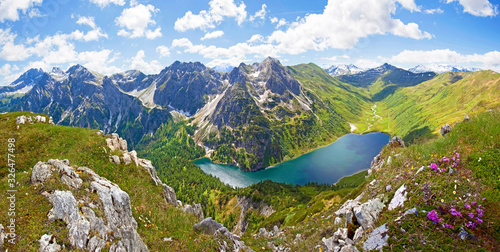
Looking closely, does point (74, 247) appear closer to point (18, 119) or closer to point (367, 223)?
point (367, 223)

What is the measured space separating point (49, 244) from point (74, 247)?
4.55 feet

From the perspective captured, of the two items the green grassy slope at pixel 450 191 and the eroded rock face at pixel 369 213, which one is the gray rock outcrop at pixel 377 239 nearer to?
the green grassy slope at pixel 450 191

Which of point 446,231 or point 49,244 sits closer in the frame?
point 446,231

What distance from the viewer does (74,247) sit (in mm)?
14578

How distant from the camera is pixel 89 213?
1709 centimetres

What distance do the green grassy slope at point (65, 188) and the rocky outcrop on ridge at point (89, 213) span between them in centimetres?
58

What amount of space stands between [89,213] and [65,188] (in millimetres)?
3844

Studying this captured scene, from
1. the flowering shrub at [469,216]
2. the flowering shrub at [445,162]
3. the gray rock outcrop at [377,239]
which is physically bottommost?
the gray rock outcrop at [377,239]

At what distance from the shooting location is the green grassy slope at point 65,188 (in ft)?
49.3

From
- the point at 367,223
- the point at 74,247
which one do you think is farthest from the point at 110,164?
the point at 367,223

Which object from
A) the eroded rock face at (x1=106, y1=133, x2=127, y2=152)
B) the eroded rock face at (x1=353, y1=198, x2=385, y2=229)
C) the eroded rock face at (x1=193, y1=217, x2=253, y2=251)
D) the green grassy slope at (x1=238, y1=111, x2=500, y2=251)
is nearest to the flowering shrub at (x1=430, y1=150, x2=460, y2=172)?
the green grassy slope at (x1=238, y1=111, x2=500, y2=251)

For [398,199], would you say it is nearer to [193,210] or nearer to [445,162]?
[445,162]

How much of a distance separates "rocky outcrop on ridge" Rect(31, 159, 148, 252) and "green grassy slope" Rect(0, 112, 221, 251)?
58 centimetres

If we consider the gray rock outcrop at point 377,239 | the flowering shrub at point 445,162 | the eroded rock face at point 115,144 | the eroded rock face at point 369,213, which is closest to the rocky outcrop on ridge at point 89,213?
the eroded rock face at point 115,144
